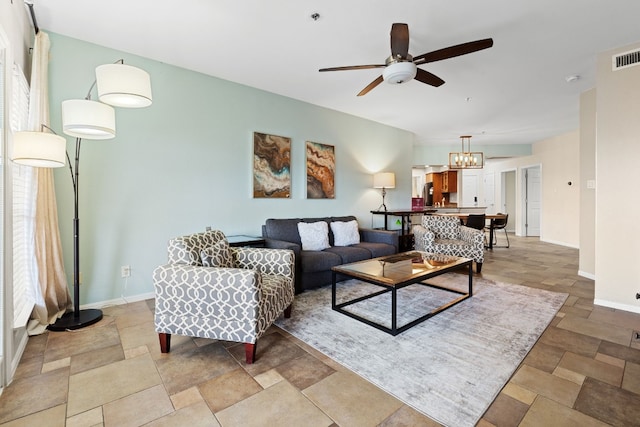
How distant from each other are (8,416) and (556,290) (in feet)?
16.2

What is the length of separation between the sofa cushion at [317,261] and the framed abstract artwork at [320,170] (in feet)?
4.46

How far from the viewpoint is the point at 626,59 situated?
301 centimetres

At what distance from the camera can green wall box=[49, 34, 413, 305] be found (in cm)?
295

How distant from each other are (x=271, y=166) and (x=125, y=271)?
2.21m

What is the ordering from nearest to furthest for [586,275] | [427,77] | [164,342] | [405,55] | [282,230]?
[164,342] → [405,55] → [427,77] → [282,230] → [586,275]

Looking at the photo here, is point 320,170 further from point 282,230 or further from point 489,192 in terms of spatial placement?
point 489,192

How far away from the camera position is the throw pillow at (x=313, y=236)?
4039 mm

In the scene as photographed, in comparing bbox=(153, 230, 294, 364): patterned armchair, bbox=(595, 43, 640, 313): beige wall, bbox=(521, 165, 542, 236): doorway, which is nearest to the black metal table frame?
bbox=(153, 230, 294, 364): patterned armchair

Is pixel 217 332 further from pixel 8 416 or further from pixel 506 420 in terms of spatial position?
pixel 506 420

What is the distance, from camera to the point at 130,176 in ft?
10.5

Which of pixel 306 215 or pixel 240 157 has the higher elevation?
pixel 240 157

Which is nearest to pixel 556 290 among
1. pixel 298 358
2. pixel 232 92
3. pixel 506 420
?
pixel 506 420

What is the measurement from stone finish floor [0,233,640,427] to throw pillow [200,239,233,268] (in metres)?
0.62

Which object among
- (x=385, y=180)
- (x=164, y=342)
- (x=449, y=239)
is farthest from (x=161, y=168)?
(x=449, y=239)
